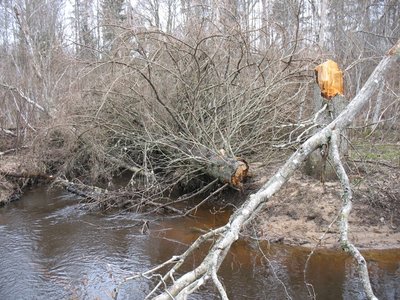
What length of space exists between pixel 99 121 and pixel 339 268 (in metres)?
5.80

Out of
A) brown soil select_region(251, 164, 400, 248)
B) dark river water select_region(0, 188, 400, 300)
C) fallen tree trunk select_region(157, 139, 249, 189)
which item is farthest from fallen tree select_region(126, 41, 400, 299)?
fallen tree trunk select_region(157, 139, 249, 189)

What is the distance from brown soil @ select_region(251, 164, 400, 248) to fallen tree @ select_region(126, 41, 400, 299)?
3.02m

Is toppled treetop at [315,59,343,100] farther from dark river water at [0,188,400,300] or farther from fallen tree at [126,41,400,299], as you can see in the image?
dark river water at [0,188,400,300]

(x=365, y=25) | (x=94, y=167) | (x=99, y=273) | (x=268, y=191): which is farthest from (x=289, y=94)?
(x=365, y=25)

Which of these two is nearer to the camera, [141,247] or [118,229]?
[141,247]

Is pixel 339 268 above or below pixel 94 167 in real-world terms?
below

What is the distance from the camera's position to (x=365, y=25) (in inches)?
685

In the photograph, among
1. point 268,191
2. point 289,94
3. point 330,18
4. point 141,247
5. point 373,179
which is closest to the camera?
point 268,191

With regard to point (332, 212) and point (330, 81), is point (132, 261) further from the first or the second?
point (330, 81)

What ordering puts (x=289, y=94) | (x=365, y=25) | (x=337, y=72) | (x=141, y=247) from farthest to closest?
(x=365, y=25) < (x=289, y=94) < (x=141, y=247) < (x=337, y=72)

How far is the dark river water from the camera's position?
17.4ft

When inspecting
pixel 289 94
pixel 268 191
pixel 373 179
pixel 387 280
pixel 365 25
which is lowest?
pixel 387 280

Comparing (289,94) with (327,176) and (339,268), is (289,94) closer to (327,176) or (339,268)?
(327,176)

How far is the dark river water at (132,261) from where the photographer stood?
5.30 meters
